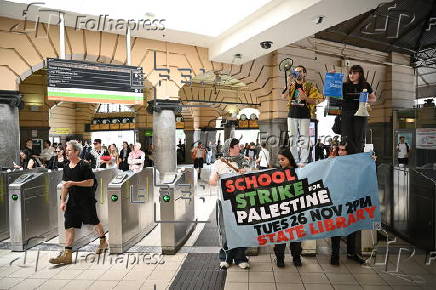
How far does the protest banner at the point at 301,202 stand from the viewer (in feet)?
11.4

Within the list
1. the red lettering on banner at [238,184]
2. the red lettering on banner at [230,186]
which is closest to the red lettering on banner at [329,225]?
the red lettering on banner at [238,184]

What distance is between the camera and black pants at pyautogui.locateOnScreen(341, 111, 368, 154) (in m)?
4.21

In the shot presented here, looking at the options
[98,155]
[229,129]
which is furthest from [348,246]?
[229,129]

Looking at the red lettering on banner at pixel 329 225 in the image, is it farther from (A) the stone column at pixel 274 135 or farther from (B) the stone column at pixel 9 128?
(A) the stone column at pixel 274 135

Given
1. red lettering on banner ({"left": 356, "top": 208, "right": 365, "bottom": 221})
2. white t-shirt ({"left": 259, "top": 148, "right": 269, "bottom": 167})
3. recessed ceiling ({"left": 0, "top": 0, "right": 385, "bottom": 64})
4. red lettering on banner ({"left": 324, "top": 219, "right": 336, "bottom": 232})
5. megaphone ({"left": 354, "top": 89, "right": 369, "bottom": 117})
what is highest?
recessed ceiling ({"left": 0, "top": 0, "right": 385, "bottom": 64})

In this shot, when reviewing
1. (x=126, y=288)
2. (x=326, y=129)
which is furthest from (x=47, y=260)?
(x=326, y=129)

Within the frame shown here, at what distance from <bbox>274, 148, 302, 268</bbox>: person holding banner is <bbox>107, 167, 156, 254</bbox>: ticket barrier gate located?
7.63ft

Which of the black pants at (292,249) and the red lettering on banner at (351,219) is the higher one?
the red lettering on banner at (351,219)

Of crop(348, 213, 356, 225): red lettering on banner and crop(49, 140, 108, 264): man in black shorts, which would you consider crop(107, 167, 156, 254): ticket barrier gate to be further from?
crop(348, 213, 356, 225): red lettering on banner

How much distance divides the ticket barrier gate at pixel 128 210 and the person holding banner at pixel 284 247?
233 cm

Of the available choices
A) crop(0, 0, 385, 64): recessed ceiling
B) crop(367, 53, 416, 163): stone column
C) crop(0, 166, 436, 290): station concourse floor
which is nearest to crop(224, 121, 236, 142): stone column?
crop(367, 53, 416, 163): stone column

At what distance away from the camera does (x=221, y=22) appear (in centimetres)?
689

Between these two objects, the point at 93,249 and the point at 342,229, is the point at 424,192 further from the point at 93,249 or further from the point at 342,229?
the point at 93,249
